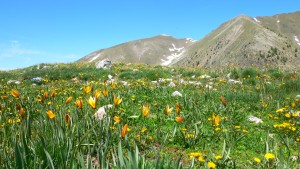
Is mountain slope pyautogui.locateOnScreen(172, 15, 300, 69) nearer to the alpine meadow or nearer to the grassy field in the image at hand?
the alpine meadow

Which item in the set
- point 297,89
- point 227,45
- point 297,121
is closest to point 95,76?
point 297,89

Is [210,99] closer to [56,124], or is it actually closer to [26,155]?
[56,124]

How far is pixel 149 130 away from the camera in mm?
6359

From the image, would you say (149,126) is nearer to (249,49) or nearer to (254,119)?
(254,119)

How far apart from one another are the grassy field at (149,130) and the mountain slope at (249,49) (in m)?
65.6

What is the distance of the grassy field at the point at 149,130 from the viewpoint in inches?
129

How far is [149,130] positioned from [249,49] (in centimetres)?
9557

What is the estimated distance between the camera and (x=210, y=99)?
9.55m

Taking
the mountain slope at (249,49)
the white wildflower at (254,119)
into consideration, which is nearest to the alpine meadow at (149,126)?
the white wildflower at (254,119)

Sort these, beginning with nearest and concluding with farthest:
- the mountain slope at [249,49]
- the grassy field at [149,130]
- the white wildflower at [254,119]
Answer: the grassy field at [149,130], the white wildflower at [254,119], the mountain slope at [249,49]

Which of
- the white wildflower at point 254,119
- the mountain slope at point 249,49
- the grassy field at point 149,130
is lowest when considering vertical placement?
the white wildflower at point 254,119

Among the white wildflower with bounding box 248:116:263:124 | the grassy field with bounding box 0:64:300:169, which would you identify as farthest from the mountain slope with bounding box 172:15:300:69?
the white wildflower with bounding box 248:116:263:124

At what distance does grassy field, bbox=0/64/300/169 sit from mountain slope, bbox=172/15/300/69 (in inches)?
2584

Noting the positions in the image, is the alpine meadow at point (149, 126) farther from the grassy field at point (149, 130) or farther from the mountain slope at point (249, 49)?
the mountain slope at point (249, 49)
